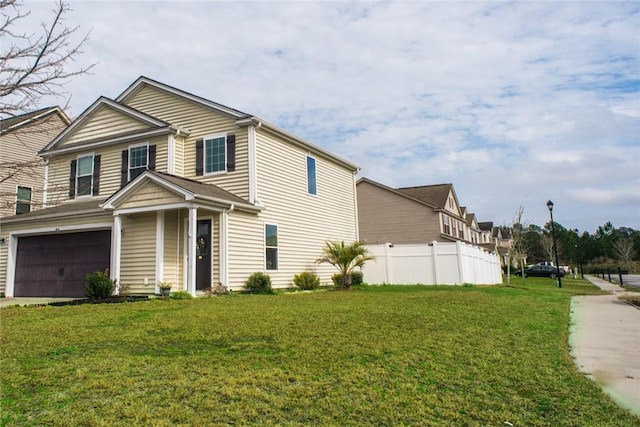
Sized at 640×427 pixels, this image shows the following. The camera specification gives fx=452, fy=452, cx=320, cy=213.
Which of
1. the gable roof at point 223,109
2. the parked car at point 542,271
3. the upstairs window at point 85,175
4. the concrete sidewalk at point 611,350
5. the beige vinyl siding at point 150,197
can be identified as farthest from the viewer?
the parked car at point 542,271

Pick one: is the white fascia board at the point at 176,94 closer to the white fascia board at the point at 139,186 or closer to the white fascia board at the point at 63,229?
the white fascia board at the point at 139,186

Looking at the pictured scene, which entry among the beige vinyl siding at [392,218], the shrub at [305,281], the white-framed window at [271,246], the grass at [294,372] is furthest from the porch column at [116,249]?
the beige vinyl siding at [392,218]

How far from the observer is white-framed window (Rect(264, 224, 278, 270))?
50.5 ft

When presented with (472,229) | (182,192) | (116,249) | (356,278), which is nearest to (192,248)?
(182,192)

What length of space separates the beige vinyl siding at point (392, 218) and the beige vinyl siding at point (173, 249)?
17.9 meters

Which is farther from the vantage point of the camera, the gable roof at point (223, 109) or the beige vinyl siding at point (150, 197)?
the gable roof at point (223, 109)

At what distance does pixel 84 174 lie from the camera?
679 inches

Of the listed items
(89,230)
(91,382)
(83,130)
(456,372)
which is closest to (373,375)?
(456,372)

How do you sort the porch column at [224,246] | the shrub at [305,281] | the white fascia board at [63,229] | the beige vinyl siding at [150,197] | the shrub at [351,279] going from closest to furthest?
the beige vinyl siding at [150,197] → the porch column at [224,246] → the white fascia board at [63,229] → the shrub at [305,281] → the shrub at [351,279]

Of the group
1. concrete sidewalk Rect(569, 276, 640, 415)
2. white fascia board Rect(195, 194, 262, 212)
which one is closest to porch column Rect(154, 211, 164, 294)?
white fascia board Rect(195, 194, 262, 212)

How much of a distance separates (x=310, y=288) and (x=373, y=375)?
11.7 meters

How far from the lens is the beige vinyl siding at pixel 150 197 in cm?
1289

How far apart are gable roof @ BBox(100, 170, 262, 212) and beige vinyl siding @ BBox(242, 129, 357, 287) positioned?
57.1 inches

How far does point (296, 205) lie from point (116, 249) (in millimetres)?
6548
